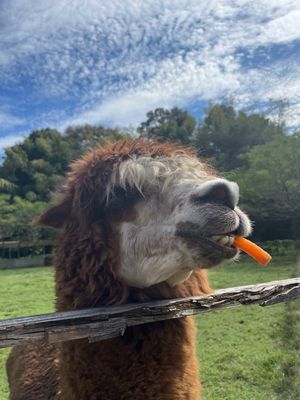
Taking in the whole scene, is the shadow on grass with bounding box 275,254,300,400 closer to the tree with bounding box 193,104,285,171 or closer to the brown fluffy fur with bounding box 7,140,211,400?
the brown fluffy fur with bounding box 7,140,211,400

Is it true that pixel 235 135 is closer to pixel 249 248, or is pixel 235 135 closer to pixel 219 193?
pixel 249 248

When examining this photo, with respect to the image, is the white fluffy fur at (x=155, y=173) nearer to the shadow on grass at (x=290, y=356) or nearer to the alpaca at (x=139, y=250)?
the alpaca at (x=139, y=250)

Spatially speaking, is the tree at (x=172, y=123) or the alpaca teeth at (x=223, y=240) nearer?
the alpaca teeth at (x=223, y=240)

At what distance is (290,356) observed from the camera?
5.18 metres

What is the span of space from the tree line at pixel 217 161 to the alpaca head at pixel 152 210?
13.7m

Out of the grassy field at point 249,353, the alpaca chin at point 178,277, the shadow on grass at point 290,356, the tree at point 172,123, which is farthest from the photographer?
the tree at point 172,123

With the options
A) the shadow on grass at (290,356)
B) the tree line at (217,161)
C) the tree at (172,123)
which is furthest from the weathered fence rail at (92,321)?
the tree at (172,123)

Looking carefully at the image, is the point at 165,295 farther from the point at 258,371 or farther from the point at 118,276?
the point at 258,371

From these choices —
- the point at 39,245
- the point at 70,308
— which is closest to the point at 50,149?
the point at 39,245

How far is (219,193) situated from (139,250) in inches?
19.1

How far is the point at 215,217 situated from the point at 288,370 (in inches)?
146

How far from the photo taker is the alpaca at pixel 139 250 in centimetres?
185

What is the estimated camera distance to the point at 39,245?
2814 centimetres

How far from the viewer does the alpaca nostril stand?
178 centimetres
